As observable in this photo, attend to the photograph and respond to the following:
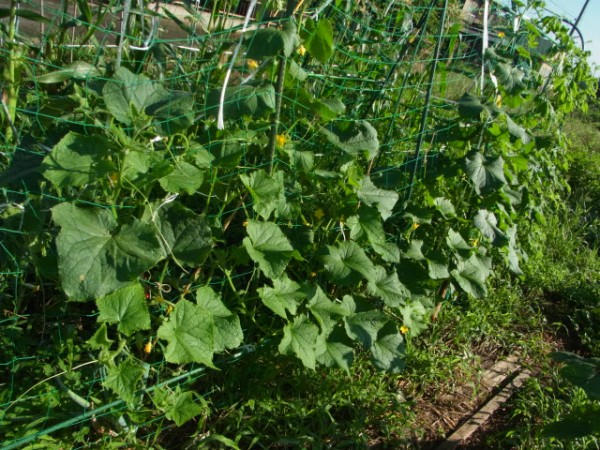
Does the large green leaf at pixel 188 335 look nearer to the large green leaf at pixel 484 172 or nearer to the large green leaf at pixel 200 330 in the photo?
the large green leaf at pixel 200 330

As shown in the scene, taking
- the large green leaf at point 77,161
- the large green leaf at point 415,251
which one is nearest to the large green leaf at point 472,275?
the large green leaf at point 415,251

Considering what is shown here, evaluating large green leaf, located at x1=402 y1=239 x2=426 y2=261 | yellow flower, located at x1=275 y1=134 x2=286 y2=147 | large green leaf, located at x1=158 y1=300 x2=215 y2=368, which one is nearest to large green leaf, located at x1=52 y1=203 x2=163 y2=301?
large green leaf, located at x1=158 y1=300 x2=215 y2=368

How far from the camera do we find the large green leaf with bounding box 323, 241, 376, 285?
85.4 inches

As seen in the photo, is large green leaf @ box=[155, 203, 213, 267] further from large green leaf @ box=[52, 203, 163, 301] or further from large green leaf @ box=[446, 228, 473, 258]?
large green leaf @ box=[446, 228, 473, 258]

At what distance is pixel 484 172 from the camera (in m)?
2.49

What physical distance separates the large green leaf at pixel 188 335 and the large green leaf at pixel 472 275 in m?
1.24

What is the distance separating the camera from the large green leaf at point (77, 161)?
1.54 metres

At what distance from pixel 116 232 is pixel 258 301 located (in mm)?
743

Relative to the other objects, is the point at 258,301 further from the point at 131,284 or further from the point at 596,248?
the point at 596,248

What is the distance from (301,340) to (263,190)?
1.63 feet

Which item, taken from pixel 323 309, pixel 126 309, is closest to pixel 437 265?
pixel 323 309

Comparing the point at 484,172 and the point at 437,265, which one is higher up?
the point at 484,172

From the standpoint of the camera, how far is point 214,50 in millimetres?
2275

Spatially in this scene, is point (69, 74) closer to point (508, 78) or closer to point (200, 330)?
point (200, 330)
